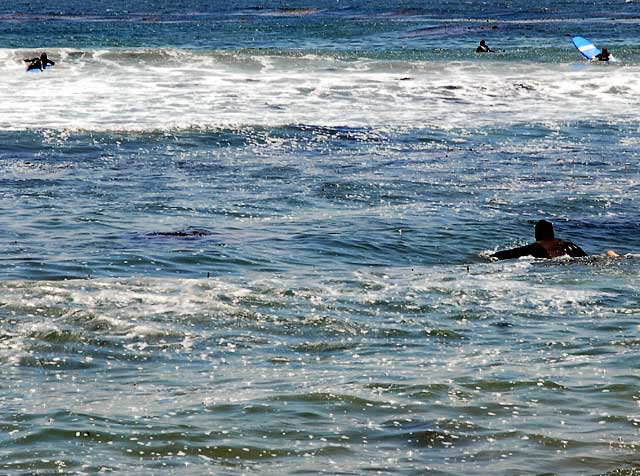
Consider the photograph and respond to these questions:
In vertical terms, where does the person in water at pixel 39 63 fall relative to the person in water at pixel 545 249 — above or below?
above

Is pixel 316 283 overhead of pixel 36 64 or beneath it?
beneath

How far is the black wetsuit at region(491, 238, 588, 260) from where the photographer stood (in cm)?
1281

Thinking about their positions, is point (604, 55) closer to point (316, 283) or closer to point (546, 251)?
point (546, 251)

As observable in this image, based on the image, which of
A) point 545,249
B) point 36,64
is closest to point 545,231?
point 545,249

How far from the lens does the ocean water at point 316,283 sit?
23.5 feet

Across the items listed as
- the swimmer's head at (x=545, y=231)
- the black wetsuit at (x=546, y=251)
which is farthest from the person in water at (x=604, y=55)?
the black wetsuit at (x=546, y=251)

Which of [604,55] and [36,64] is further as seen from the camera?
[604,55]

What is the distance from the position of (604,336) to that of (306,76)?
89.9ft

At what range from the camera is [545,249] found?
42.2 ft

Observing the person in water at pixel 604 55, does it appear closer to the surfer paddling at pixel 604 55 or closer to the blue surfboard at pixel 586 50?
the surfer paddling at pixel 604 55

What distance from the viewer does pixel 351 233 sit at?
14.4m


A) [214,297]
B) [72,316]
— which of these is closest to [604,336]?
[214,297]

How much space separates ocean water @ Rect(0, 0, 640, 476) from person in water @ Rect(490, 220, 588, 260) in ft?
0.93

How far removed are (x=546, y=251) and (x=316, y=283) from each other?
2.83 m
